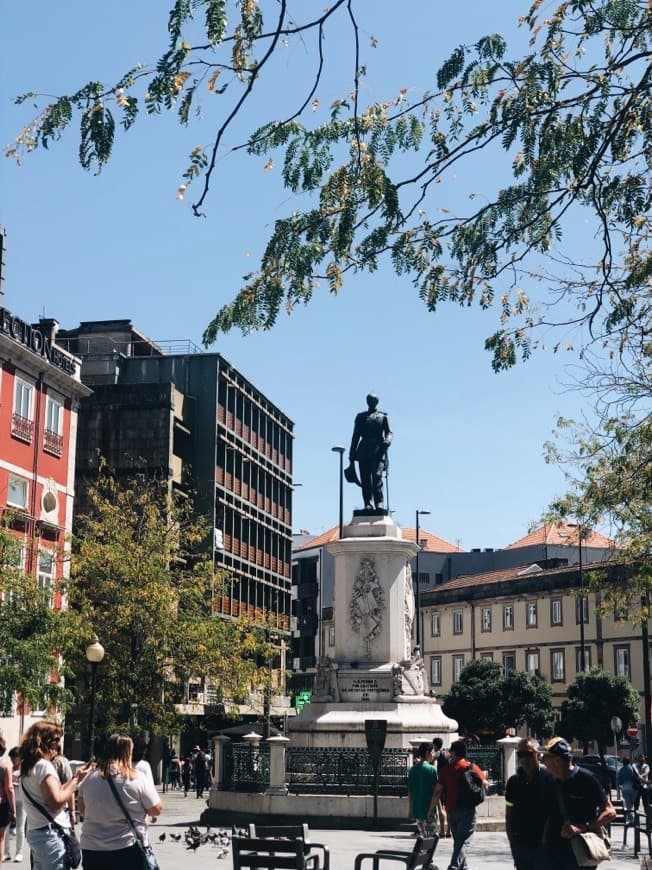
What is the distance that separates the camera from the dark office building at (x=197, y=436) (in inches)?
2383

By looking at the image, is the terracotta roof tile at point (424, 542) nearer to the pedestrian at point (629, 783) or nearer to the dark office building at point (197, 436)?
the dark office building at point (197, 436)

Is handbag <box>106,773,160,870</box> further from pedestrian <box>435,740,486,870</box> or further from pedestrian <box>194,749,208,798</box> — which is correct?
pedestrian <box>194,749,208,798</box>

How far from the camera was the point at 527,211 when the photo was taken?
32.4 ft

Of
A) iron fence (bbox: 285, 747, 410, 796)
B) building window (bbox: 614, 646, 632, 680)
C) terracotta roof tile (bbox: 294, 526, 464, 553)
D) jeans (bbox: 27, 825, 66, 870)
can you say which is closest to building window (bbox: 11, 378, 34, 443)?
iron fence (bbox: 285, 747, 410, 796)

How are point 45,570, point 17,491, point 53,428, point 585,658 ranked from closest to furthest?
point 17,491, point 45,570, point 53,428, point 585,658

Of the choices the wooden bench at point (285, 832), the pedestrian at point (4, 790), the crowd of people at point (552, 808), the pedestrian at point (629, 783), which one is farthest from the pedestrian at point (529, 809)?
the pedestrian at point (629, 783)

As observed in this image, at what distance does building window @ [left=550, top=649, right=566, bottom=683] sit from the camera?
2756 inches

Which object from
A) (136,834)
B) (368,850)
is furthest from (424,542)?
(136,834)

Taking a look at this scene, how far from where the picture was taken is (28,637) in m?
31.9

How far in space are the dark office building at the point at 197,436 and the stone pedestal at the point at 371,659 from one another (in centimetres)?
2950

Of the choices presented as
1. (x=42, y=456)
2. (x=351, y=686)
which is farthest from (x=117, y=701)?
(x=351, y=686)

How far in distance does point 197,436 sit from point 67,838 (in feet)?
181

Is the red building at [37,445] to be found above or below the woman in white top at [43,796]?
above

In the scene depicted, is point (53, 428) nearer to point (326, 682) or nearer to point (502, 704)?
point (326, 682)
